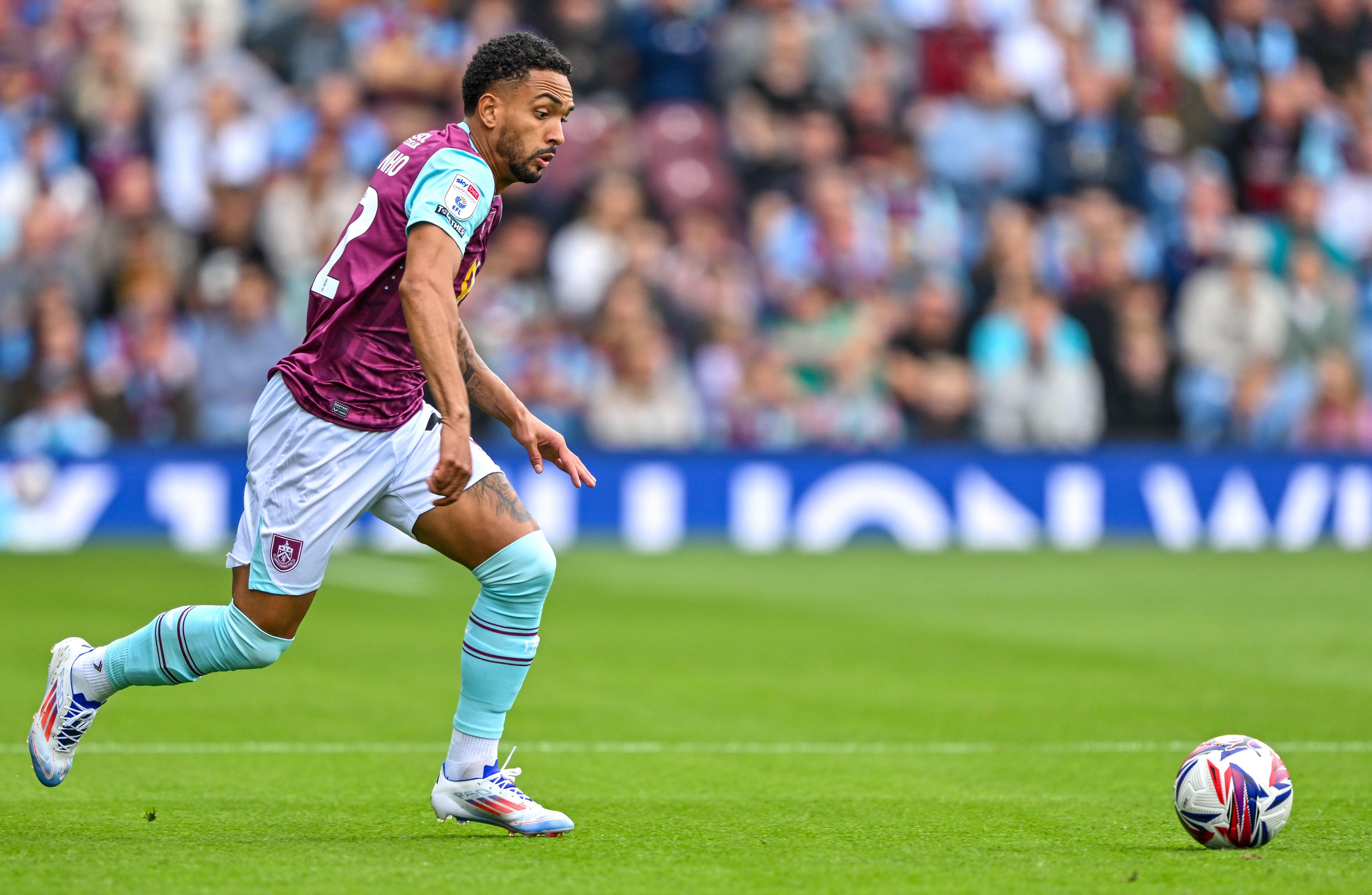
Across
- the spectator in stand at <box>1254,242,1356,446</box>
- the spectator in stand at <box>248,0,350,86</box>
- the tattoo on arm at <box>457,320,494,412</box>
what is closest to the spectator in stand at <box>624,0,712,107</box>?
the spectator in stand at <box>248,0,350,86</box>

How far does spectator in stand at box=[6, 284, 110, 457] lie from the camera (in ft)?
49.1

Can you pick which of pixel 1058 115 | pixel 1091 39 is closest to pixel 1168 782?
pixel 1058 115

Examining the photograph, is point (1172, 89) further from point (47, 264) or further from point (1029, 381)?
point (47, 264)

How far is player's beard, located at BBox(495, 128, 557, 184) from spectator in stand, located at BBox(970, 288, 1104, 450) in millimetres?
11376

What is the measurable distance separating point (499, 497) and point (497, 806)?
3.00ft

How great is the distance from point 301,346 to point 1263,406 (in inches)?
523

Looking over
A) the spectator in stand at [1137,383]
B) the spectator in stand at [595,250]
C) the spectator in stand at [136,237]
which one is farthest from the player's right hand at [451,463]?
the spectator in stand at [1137,383]

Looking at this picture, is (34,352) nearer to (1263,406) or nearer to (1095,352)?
(1095,352)

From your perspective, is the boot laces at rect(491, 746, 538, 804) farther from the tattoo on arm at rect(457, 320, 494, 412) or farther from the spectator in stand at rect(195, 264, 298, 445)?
the spectator in stand at rect(195, 264, 298, 445)

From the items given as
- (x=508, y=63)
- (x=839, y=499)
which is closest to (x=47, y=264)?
(x=839, y=499)

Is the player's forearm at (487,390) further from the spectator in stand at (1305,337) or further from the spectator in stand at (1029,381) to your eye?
the spectator in stand at (1305,337)

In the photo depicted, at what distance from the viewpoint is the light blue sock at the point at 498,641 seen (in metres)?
5.66

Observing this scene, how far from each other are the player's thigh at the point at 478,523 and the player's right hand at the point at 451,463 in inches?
17.7

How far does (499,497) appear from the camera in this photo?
568 centimetres
